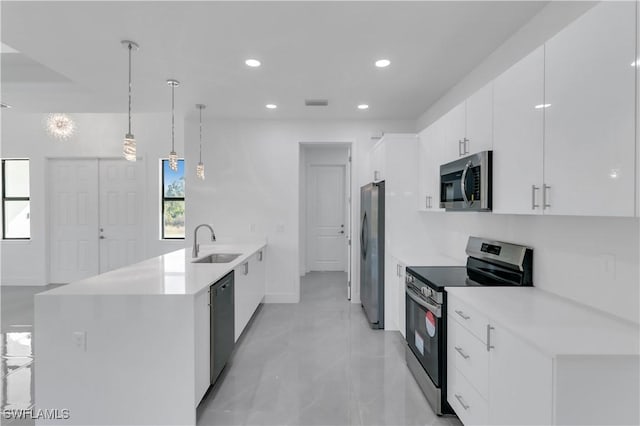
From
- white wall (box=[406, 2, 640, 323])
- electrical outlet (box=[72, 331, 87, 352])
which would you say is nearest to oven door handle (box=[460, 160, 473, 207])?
white wall (box=[406, 2, 640, 323])

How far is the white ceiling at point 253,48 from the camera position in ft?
7.01

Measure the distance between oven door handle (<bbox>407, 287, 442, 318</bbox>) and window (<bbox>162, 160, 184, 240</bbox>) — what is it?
4.95 m

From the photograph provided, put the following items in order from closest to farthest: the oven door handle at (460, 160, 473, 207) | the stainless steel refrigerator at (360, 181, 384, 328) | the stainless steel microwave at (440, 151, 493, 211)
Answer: the stainless steel microwave at (440, 151, 493, 211), the oven door handle at (460, 160, 473, 207), the stainless steel refrigerator at (360, 181, 384, 328)

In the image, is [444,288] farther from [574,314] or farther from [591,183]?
[591,183]

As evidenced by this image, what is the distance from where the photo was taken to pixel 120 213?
6008 millimetres

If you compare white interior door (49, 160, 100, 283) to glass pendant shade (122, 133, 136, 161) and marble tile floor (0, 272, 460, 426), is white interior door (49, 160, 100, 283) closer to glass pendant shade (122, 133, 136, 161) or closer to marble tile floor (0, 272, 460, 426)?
marble tile floor (0, 272, 460, 426)

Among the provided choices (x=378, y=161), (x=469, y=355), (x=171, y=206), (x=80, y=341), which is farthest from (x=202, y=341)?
(x=171, y=206)

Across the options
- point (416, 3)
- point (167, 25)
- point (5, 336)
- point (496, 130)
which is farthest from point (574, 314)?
point (5, 336)

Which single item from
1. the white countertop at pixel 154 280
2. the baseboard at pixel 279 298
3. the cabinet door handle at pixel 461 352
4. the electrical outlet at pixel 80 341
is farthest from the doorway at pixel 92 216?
the cabinet door handle at pixel 461 352

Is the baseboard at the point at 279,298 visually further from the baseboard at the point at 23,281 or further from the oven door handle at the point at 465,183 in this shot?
the baseboard at the point at 23,281

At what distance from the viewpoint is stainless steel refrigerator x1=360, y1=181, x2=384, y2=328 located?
145 inches

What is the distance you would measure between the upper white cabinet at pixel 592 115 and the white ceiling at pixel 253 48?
0.89m

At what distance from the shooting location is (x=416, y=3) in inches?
80.9

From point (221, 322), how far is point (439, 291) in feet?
5.43
